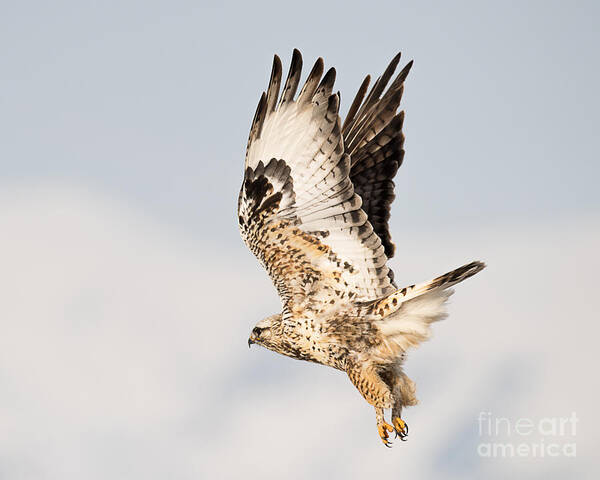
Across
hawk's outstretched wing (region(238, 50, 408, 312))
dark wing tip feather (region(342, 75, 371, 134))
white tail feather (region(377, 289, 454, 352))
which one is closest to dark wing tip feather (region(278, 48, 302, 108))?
hawk's outstretched wing (region(238, 50, 408, 312))

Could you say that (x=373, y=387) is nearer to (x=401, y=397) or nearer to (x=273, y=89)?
(x=401, y=397)

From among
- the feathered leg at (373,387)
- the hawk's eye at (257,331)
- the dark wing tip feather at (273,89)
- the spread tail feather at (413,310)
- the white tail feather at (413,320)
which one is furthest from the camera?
the hawk's eye at (257,331)

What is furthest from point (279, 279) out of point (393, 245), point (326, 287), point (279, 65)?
point (279, 65)

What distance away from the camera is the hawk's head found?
12.1m

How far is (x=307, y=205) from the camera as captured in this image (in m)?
11.8

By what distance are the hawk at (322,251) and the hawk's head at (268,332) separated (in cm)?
2

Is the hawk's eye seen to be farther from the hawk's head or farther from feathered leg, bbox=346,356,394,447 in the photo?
feathered leg, bbox=346,356,394,447

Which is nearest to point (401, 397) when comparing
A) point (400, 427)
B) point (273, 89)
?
point (400, 427)

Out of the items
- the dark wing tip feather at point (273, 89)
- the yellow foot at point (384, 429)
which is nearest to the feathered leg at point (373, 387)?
the yellow foot at point (384, 429)

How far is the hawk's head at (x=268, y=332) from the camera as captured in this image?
12133 millimetres

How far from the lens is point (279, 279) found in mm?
12055

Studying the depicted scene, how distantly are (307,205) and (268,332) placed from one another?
1.66 m

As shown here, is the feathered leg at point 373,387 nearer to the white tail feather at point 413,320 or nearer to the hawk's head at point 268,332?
the white tail feather at point 413,320

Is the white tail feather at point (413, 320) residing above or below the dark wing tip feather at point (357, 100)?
below
